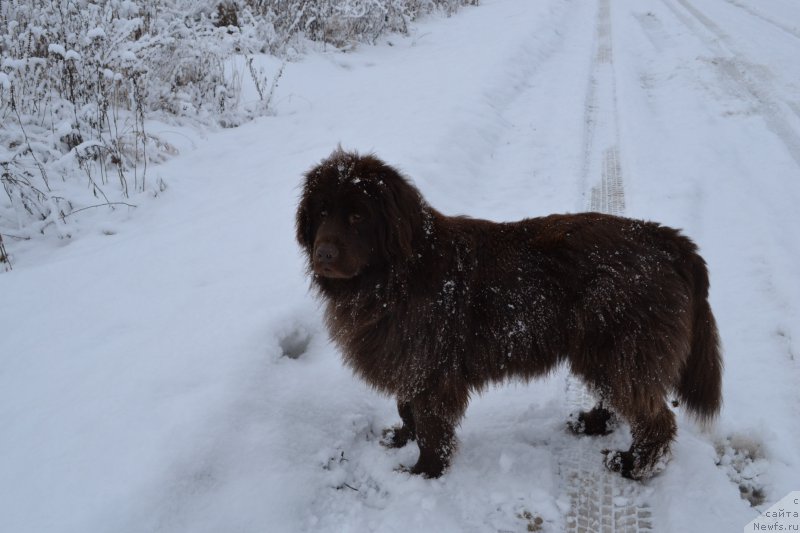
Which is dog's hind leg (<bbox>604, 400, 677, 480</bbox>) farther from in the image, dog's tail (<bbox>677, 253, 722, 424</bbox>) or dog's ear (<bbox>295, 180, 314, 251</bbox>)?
dog's ear (<bbox>295, 180, 314, 251</bbox>)

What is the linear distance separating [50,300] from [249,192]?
2.36 meters

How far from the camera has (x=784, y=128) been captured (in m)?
6.26

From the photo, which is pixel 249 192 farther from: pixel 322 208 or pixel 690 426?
pixel 690 426

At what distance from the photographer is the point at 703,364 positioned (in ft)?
8.30

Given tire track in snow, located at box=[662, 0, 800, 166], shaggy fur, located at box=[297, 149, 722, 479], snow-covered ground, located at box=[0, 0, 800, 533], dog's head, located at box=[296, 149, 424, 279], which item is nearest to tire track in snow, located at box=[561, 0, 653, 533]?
snow-covered ground, located at box=[0, 0, 800, 533]

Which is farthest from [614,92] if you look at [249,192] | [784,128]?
[249,192]

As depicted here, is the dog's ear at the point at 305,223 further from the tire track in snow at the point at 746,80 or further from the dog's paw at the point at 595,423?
the tire track in snow at the point at 746,80

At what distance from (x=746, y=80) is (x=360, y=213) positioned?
848 cm

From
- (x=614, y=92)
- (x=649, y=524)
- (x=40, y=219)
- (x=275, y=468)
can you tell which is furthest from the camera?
(x=614, y=92)

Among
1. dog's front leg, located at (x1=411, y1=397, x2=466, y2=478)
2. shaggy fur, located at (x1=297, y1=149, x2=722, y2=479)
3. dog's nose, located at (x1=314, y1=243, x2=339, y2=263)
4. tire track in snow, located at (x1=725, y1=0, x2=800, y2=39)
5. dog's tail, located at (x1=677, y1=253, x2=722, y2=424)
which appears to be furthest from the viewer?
tire track in snow, located at (x1=725, y1=0, x2=800, y2=39)

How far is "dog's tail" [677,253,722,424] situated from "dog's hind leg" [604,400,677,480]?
0.17 metres

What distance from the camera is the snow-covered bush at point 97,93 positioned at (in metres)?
5.07

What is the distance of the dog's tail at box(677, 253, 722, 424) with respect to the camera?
251cm

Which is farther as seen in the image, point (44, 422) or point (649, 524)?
point (44, 422)
